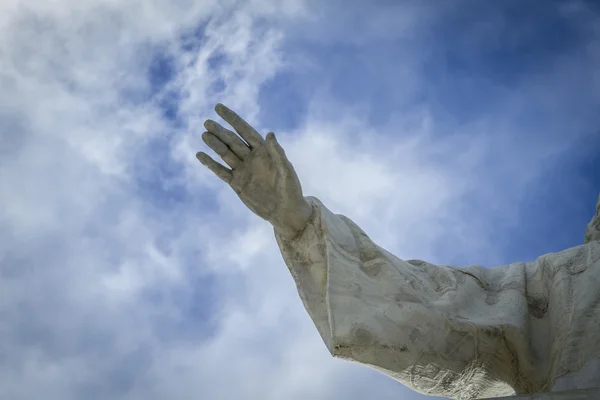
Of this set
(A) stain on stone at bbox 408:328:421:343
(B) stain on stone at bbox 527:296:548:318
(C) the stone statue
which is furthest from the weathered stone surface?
(B) stain on stone at bbox 527:296:548:318

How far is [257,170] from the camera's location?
18.7 ft

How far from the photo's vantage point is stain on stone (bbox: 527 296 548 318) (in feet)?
17.9

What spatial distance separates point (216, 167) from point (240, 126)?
37 centimetres

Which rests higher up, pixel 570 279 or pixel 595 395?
pixel 570 279

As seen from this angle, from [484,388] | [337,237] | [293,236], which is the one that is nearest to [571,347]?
[484,388]

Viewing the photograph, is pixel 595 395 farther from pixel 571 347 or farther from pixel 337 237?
pixel 337 237

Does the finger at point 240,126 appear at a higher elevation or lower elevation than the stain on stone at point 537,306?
higher

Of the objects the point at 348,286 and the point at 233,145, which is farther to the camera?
the point at 233,145

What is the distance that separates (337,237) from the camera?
566cm

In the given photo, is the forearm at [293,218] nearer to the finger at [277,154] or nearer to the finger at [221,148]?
the finger at [277,154]

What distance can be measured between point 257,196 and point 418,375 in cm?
176

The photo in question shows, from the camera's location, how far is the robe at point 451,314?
4969 millimetres

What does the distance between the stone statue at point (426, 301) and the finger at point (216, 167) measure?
12 millimetres

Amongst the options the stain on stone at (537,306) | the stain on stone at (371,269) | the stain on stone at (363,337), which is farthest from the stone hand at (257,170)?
the stain on stone at (537,306)
